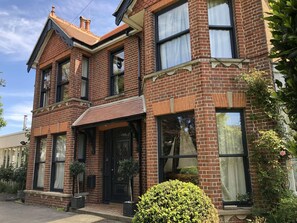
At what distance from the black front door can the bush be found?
4460 mm

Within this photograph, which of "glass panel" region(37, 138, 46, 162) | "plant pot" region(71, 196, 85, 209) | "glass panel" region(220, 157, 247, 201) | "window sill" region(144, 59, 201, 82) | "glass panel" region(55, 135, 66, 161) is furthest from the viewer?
"glass panel" region(37, 138, 46, 162)

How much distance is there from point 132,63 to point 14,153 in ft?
37.8

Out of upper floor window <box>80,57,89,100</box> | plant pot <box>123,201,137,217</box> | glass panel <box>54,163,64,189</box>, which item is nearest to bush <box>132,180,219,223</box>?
plant pot <box>123,201,137,217</box>

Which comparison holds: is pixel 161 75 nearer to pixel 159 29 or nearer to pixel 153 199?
pixel 159 29

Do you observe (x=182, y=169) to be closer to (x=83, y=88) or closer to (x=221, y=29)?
(x=221, y=29)

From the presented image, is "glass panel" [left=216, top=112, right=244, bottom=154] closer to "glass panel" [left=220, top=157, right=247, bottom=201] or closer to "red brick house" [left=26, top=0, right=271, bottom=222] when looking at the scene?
"red brick house" [left=26, top=0, right=271, bottom=222]

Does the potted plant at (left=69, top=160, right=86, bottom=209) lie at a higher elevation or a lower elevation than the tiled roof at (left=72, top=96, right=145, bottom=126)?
lower

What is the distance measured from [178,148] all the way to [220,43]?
2957 mm

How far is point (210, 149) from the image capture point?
566 centimetres

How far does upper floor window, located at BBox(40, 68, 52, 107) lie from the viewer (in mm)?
11297

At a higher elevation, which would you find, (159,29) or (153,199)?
(159,29)

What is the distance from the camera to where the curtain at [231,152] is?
5680 millimetres

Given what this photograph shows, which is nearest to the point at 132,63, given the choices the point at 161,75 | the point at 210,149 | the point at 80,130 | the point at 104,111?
the point at 104,111

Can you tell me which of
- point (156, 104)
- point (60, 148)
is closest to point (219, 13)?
point (156, 104)
